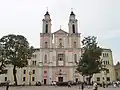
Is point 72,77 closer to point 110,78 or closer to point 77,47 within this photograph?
point 77,47

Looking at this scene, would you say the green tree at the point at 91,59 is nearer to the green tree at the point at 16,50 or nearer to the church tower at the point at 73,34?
the green tree at the point at 16,50

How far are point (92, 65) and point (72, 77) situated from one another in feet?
88.6

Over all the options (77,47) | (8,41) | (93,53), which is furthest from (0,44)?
(77,47)

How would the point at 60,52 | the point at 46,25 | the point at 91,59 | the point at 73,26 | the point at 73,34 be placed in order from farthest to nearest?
1. the point at 73,26
2. the point at 46,25
3. the point at 73,34
4. the point at 60,52
5. the point at 91,59

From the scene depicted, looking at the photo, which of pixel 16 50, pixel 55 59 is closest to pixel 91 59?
pixel 16 50

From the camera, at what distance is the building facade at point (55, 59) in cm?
8531

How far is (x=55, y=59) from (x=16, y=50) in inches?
1172

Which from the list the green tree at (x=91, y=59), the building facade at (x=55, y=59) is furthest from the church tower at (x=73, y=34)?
the green tree at (x=91, y=59)

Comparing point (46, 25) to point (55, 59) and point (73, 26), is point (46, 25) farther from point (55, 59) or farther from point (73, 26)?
point (55, 59)

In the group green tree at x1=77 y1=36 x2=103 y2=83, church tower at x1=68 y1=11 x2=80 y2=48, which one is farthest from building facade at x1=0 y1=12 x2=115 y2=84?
green tree at x1=77 y1=36 x2=103 y2=83

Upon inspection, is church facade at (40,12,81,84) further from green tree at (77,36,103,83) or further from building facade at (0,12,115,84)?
green tree at (77,36,103,83)

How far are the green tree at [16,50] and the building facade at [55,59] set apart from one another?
83.4 ft

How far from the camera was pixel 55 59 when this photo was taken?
287 ft

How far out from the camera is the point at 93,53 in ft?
192
